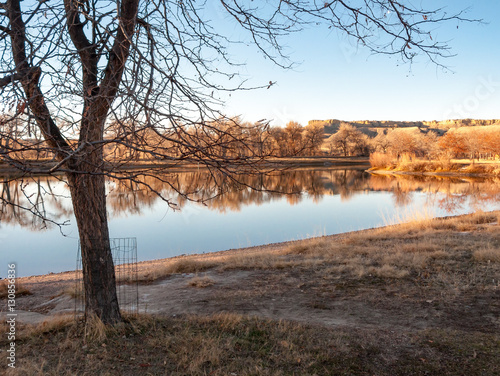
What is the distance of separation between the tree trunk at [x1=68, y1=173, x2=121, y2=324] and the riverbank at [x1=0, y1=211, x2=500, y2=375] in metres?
0.26

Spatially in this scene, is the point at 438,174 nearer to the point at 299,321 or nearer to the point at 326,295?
the point at 326,295

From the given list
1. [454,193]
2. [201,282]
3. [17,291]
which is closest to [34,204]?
[201,282]

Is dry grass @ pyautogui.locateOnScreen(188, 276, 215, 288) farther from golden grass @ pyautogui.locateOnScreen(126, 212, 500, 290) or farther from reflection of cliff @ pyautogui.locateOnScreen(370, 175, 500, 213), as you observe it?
reflection of cliff @ pyautogui.locateOnScreen(370, 175, 500, 213)

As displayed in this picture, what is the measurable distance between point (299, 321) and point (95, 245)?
2701 millimetres

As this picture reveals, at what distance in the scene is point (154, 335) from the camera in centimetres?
452

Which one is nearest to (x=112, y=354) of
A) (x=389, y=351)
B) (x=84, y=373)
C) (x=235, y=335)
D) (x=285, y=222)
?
(x=84, y=373)

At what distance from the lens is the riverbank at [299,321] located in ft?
12.5

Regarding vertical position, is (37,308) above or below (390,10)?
below

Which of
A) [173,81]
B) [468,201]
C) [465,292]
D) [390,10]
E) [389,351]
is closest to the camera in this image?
[173,81]

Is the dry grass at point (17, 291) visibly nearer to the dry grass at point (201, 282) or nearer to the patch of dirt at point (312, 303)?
the patch of dirt at point (312, 303)

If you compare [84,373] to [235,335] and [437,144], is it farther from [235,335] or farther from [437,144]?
[437,144]

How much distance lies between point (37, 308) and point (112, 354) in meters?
3.54

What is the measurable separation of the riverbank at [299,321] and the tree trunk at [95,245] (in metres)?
0.26

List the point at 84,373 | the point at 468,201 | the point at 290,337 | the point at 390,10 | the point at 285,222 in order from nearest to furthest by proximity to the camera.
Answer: the point at 84,373, the point at 390,10, the point at 290,337, the point at 285,222, the point at 468,201
